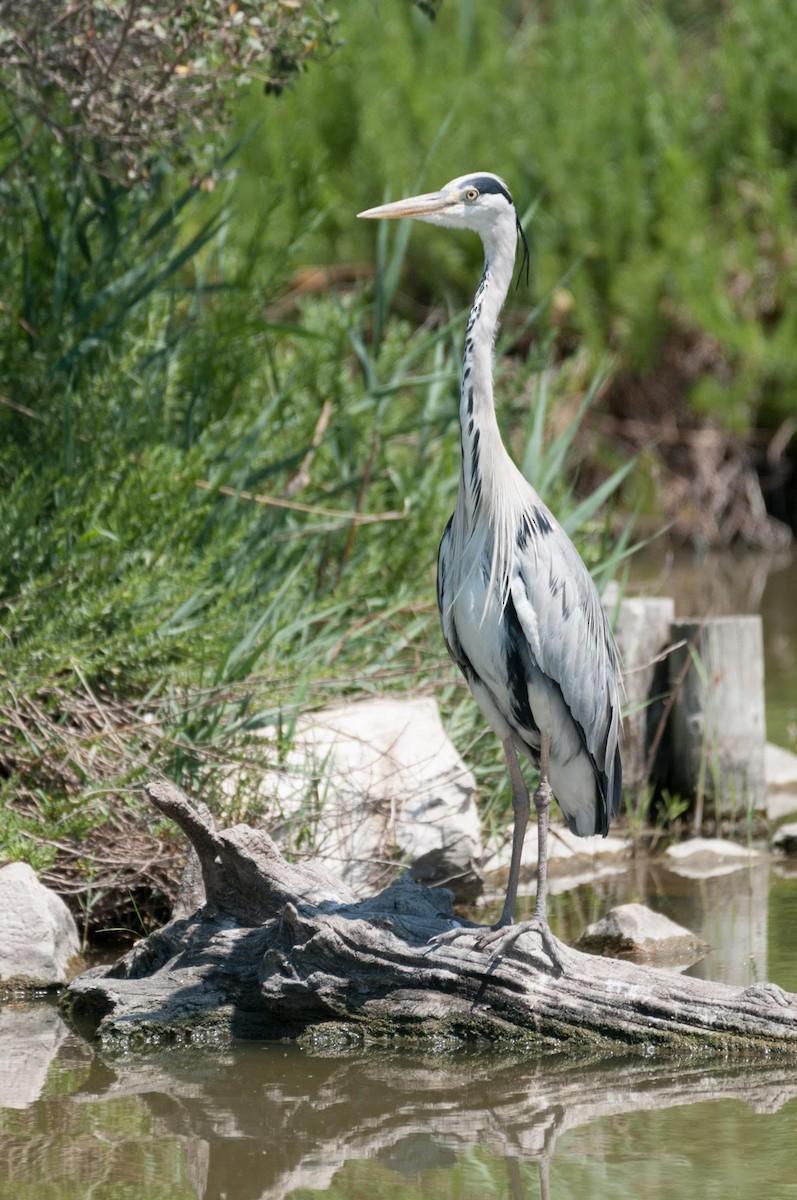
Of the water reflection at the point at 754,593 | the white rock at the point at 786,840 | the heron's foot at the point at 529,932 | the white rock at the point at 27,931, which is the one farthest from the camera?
the water reflection at the point at 754,593

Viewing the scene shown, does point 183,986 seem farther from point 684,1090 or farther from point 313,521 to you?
point 313,521

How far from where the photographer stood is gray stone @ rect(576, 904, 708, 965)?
4953 mm

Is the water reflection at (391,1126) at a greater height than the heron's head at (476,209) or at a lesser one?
lesser

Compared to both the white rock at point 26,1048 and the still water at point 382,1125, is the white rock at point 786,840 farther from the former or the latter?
the white rock at point 26,1048

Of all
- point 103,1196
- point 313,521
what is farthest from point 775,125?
point 103,1196

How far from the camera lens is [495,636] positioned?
4383 mm

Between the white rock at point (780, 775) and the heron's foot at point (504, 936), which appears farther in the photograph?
the white rock at point (780, 775)

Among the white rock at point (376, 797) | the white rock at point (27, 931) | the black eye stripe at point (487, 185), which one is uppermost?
the black eye stripe at point (487, 185)

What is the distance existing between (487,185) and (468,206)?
0.08 metres

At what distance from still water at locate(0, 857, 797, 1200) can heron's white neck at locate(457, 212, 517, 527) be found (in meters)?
1.53

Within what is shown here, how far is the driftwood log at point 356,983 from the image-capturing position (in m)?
4.04

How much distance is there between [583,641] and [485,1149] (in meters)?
1.46

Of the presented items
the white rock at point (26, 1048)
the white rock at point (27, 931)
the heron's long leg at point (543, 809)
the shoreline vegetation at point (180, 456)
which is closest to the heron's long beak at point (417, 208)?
the shoreline vegetation at point (180, 456)

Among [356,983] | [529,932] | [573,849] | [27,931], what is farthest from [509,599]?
[573,849]
